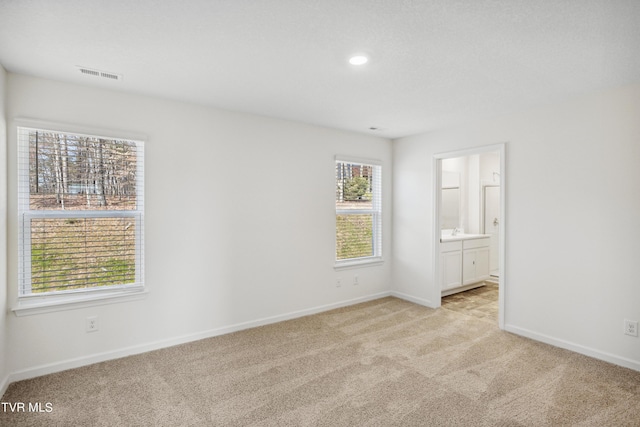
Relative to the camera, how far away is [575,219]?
3.14 metres

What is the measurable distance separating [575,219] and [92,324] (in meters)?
4.47

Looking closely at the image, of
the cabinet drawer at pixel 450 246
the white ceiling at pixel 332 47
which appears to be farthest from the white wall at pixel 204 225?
the cabinet drawer at pixel 450 246

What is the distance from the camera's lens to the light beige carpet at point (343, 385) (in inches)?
85.2

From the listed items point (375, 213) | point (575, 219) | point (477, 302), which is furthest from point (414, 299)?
point (575, 219)

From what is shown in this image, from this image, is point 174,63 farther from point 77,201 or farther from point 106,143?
point 77,201

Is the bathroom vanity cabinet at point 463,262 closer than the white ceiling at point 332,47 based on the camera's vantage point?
No

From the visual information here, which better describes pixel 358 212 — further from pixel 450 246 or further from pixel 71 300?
pixel 71 300

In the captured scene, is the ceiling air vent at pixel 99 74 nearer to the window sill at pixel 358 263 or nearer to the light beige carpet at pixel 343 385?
the light beige carpet at pixel 343 385

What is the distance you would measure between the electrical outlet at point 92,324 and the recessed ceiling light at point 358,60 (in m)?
3.00

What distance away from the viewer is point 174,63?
7.99 ft

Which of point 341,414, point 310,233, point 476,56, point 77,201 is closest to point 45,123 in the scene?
point 77,201

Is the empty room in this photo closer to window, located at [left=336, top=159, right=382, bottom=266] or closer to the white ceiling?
the white ceiling

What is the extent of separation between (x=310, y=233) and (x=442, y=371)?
6.99 ft

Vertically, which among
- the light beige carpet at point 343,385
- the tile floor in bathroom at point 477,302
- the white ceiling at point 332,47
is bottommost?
the light beige carpet at point 343,385
